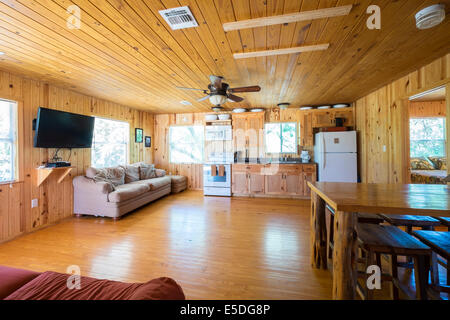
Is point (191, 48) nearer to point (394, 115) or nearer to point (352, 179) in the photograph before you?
point (394, 115)

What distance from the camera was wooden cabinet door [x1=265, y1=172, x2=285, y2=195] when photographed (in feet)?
16.5

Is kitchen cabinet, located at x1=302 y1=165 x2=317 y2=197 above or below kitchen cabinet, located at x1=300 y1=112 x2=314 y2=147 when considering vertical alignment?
below

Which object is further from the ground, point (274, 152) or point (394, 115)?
point (394, 115)

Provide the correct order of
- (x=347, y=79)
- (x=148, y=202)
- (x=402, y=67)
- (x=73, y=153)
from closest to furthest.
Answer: (x=402, y=67) → (x=347, y=79) → (x=73, y=153) → (x=148, y=202)

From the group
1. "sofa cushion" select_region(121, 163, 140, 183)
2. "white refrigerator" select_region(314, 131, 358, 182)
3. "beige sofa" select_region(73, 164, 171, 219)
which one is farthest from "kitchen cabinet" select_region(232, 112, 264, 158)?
"beige sofa" select_region(73, 164, 171, 219)

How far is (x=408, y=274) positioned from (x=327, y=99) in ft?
12.4

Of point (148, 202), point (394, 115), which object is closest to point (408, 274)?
point (394, 115)

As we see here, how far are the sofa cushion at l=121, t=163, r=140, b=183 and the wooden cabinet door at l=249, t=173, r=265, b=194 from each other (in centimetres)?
308

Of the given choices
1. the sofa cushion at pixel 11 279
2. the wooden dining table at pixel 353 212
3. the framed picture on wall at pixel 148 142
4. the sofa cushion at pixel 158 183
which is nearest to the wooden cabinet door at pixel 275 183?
the sofa cushion at pixel 158 183

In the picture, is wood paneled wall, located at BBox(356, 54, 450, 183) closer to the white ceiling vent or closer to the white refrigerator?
the white refrigerator

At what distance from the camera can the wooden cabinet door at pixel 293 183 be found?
4.95 m

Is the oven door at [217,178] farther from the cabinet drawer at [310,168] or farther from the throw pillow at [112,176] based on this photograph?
the throw pillow at [112,176]
